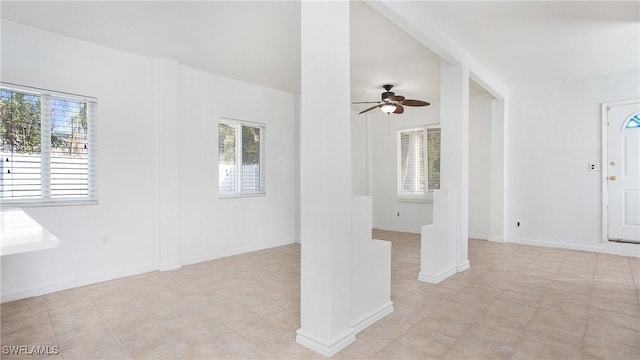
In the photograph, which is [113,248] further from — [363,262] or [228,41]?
[363,262]

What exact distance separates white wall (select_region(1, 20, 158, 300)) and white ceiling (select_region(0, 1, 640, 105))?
8.8 inches

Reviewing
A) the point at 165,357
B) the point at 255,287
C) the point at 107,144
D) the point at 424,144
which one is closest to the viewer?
the point at 165,357

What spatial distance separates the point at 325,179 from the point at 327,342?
42.3 inches

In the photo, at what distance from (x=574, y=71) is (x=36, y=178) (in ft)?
23.3

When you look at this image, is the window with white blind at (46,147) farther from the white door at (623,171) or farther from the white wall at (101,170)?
the white door at (623,171)

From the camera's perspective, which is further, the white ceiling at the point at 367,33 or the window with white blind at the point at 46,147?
the window with white blind at the point at 46,147

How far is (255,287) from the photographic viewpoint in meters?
3.67

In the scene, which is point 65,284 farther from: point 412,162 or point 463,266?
point 412,162

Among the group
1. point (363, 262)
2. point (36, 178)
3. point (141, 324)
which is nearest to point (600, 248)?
point (363, 262)

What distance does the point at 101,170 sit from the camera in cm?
393

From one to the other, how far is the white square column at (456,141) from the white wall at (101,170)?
3714mm

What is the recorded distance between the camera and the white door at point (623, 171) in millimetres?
5000

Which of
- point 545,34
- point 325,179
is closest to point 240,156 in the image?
point 325,179

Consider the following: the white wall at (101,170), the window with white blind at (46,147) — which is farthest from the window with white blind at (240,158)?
the window with white blind at (46,147)
